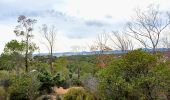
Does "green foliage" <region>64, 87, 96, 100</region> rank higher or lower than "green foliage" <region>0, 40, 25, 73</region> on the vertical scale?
lower

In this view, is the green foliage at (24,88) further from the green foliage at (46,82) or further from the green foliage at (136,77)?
the green foliage at (136,77)

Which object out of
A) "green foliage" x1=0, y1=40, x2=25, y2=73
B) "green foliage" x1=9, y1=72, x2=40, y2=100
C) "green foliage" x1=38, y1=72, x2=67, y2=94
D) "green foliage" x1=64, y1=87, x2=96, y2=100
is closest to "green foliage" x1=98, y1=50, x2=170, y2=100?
"green foliage" x1=64, y1=87, x2=96, y2=100

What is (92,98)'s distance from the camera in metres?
19.5

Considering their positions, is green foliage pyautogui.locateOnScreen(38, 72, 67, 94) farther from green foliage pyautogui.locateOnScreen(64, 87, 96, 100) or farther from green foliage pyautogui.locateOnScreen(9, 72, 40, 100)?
green foliage pyautogui.locateOnScreen(64, 87, 96, 100)

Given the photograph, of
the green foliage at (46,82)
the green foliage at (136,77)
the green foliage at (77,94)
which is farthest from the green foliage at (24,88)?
the green foliage at (136,77)

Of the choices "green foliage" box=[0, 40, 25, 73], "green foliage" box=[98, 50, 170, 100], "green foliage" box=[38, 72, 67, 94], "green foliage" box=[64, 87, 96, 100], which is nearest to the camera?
"green foliage" box=[98, 50, 170, 100]

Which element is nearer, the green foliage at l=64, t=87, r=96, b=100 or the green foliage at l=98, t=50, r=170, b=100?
the green foliage at l=98, t=50, r=170, b=100

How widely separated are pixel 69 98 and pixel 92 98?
1.71 m

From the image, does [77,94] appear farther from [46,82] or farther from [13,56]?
[13,56]

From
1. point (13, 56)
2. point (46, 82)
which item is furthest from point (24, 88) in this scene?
point (13, 56)

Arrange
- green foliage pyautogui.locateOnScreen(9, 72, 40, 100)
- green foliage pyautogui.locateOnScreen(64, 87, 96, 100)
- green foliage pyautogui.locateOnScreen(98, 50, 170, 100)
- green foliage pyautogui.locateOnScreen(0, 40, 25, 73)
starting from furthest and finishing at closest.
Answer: green foliage pyautogui.locateOnScreen(0, 40, 25, 73) < green foliage pyautogui.locateOnScreen(9, 72, 40, 100) < green foliage pyautogui.locateOnScreen(64, 87, 96, 100) < green foliage pyautogui.locateOnScreen(98, 50, 170, 100)

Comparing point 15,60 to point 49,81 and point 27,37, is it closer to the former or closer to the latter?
point 27,37

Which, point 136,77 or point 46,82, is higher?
point 136,77

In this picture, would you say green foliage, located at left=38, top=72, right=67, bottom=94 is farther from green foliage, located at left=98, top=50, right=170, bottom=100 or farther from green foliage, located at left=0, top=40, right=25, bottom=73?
green foliage, located at left=98, top=50, right=170, bottom=100
